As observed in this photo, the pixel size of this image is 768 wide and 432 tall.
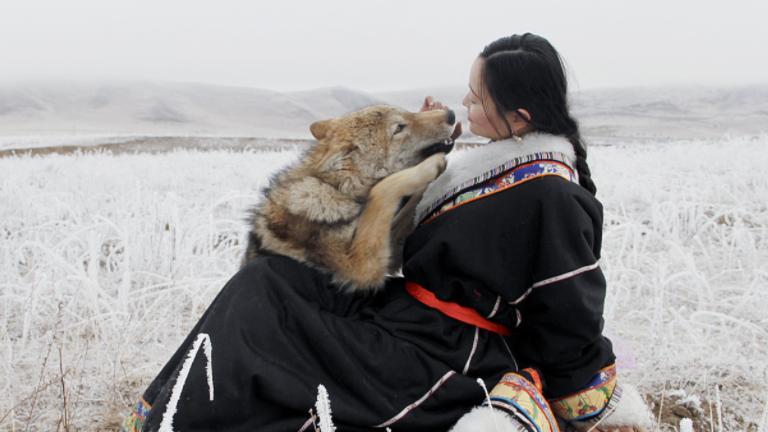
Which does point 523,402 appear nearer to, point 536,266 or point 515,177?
point 536,266

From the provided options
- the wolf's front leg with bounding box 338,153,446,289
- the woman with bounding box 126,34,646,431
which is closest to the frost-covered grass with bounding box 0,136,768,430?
the woman with bounding box 126,34,646,431

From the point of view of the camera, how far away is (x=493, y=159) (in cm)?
221

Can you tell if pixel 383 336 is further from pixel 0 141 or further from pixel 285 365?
pixel 0 141

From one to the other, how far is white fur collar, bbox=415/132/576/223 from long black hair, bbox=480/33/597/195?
62 mm

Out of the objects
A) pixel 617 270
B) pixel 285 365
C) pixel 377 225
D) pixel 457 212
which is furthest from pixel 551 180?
pixel 617 270

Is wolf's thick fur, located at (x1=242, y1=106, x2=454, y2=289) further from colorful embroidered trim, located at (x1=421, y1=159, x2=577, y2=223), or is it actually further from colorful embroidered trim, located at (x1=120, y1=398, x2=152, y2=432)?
colorful embroidered trim, located at (x1=120, y1=398, x2=152, y2=432)

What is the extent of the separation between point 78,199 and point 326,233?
6.23 m

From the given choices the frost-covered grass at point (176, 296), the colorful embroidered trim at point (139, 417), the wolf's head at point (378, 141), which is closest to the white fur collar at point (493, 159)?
the wolf's head at point (378, 141)

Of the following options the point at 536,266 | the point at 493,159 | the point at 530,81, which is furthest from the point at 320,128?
the point at 536,266

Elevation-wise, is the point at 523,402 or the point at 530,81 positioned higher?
the point at 530,81

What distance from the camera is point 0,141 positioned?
769 inches

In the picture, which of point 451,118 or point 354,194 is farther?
point 451,118

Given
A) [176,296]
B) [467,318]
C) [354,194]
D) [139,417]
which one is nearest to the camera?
[139,417]

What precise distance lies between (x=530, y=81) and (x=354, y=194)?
0.91 meters
